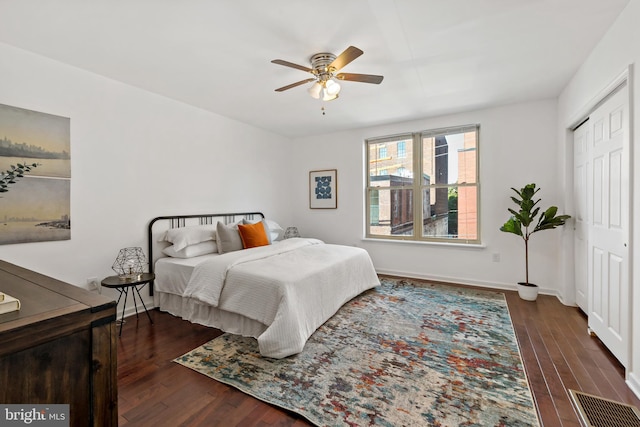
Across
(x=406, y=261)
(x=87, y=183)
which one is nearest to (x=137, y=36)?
(x=87, y=183)

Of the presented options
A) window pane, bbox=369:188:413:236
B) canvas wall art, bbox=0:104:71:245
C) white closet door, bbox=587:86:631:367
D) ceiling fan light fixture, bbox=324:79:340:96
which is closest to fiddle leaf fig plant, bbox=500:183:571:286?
white closet door, bbox=587:86:631:367

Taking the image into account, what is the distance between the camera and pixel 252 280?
2467 mm

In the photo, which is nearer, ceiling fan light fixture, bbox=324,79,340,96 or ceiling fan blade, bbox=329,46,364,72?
ceiling fan blade, bbox=329,46,364,72

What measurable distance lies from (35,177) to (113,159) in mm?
651

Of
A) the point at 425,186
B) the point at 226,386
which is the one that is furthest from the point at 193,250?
the point at 425,186

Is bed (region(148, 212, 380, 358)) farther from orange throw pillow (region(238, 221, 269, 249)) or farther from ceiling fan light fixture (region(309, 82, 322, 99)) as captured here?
ceiling fan light fixture (region(309, 82, 322, 99))

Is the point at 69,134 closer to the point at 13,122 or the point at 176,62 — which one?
the point at 13,122

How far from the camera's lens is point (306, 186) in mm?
5539

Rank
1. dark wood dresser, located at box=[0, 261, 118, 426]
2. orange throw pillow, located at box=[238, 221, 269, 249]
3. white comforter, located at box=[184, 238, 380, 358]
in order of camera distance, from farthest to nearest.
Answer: orange throw pillow, located at box=[238, 221, 269, 249] < white comforter, located at box=[184, 238, 380, 358] < dark wood dresser, located at box=[0, 261, 118, 426]

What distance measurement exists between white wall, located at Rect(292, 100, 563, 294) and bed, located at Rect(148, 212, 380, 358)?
1.17 metres

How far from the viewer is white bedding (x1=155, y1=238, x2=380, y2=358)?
223 centimetres

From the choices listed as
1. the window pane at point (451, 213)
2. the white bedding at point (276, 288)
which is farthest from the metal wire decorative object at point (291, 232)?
the window pane at point (451, 213)

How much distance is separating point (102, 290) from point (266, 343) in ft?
6.40

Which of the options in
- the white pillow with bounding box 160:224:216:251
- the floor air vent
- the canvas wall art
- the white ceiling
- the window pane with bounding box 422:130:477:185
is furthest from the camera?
the window pane with bounding box 422:130:477:185
